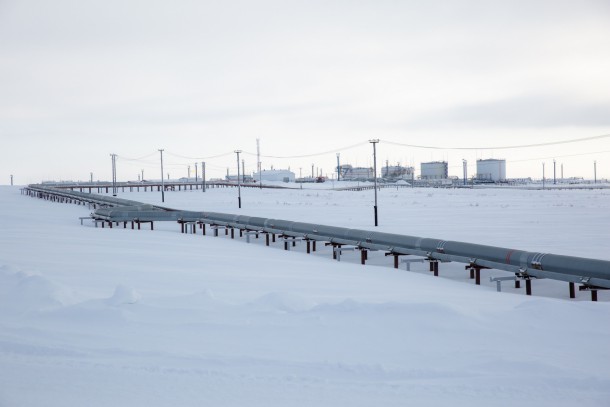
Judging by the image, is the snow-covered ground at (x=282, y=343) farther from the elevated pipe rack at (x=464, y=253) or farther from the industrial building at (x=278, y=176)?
the industrial building at (x=278, y=176)

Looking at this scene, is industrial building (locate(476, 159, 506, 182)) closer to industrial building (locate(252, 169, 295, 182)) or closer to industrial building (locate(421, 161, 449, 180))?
industrial building (locate(421, 161, 449, 180))

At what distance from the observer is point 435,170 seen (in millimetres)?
180250

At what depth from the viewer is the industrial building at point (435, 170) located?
587ft

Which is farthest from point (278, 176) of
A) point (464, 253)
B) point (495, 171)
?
point (464, 253)

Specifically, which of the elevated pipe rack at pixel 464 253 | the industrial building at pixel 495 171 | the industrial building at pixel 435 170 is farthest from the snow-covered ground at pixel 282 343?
the industrial building at pixel 435 170

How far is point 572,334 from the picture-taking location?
7488 mm

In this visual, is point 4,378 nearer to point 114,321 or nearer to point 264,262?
point 114,321

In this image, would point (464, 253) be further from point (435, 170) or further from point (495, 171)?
point (435, 170)

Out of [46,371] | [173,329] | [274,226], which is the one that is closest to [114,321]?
[173,329]

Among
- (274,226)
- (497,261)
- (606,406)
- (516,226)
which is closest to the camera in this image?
(606,406)

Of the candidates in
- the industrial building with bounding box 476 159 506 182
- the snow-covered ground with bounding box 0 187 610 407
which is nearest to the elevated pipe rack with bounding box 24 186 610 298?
the snow-covered ground with bounding box 0 187 610 407

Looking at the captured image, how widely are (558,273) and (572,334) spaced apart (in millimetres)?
5238

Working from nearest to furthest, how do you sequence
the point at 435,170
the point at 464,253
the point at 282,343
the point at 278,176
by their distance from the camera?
the point at 282,343 → the point at 464,253 → the point at 278,176 → the point at 435,170

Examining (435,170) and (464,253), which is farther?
(435,170)
